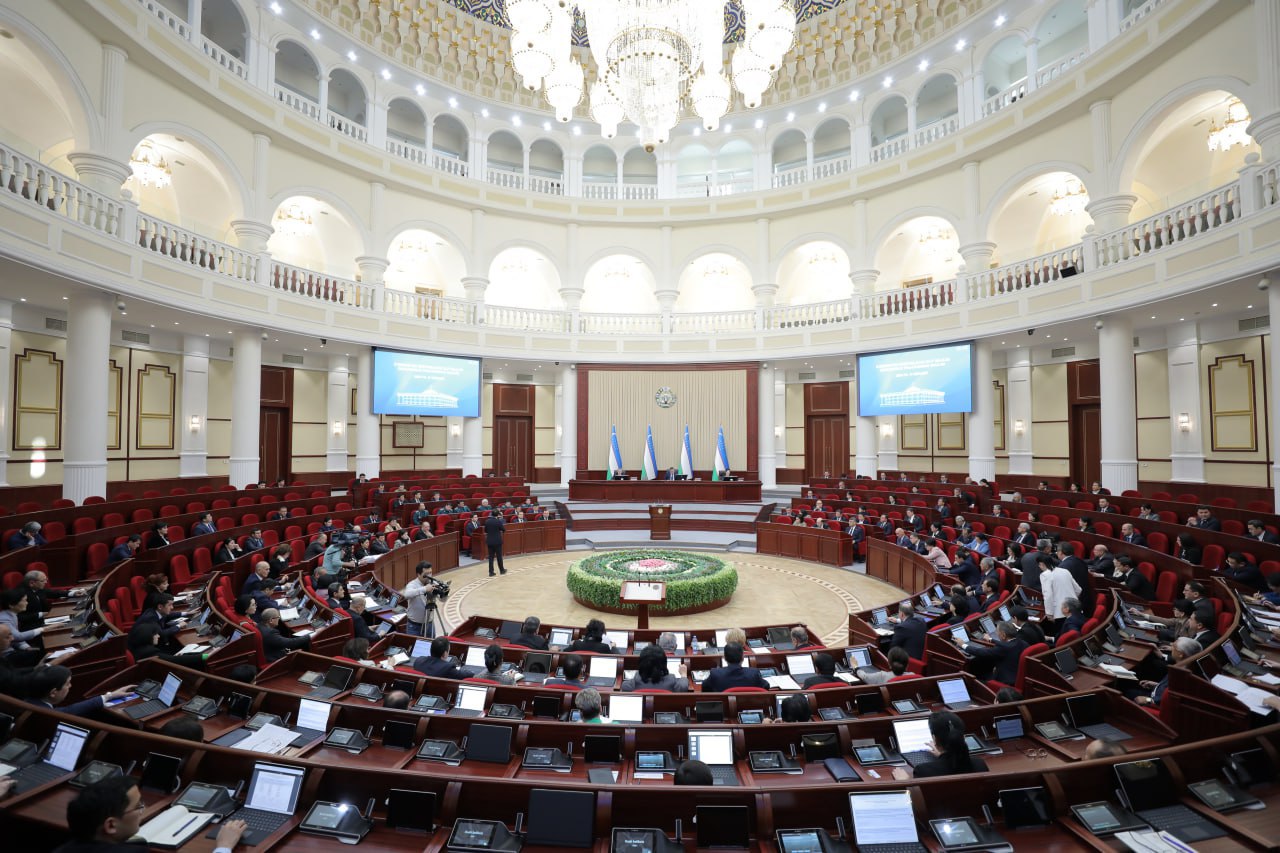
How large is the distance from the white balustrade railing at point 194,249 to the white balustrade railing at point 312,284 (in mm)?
550

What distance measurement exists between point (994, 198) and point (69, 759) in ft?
52.8

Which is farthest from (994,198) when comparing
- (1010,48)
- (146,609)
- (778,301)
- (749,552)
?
(146,609)

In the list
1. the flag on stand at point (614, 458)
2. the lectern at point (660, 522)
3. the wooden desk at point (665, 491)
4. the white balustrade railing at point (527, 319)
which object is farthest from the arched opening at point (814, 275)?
the lectern at point (660, 522)

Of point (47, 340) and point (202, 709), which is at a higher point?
point (47, 340)

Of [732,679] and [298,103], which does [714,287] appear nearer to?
[298,103]

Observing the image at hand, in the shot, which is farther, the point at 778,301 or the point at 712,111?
the point at 778,301

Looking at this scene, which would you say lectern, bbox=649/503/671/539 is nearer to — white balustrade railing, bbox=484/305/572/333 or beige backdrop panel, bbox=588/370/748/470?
beige backdrop panel, bbox=588/370/748/470

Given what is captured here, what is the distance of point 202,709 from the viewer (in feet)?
12.1

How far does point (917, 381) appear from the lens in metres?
14.2

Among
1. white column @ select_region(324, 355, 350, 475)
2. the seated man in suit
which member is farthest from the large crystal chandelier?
white column @ select_region(324, 355, 350, 475)

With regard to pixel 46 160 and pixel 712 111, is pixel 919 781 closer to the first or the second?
pixel 712 111

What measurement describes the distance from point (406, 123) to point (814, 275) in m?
12.8

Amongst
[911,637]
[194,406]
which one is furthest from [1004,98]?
[194,406]

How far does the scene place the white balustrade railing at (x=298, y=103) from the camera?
43.3ft
